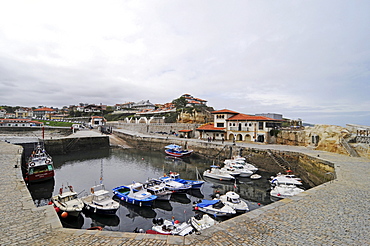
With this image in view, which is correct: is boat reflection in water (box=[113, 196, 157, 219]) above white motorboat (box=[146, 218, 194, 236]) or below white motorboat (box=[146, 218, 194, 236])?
below

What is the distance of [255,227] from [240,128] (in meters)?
31.1

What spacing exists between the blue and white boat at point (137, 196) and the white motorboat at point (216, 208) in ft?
11.7

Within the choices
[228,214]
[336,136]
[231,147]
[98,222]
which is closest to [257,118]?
[231,147]

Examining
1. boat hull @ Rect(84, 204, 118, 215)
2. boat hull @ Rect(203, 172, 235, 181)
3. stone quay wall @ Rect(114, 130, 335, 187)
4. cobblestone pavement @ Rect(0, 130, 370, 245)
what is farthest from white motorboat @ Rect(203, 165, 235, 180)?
boat hull @ Rect(84, 204, 118, 215)

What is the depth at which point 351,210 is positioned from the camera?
8.42 metres

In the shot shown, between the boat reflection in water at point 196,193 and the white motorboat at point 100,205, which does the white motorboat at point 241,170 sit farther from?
the white motorboat at point 100,205

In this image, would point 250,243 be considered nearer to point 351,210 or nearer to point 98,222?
point 351,210

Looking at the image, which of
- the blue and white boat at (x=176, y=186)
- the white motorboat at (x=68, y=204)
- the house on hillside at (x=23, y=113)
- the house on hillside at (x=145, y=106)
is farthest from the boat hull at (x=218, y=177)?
the house on hillside at (x=23, y=113)

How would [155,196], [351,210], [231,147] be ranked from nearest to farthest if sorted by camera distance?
[351,210]
[155,196]
[231,147]

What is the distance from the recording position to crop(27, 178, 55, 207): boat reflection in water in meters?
16.1

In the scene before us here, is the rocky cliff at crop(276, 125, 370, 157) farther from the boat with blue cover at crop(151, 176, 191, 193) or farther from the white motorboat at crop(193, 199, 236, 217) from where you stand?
the boat with blue cover at crop(151, 176, 191, 193)

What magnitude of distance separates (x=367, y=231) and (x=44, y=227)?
A: 11294mm

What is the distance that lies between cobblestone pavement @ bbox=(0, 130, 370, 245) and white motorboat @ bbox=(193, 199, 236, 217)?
180 inches

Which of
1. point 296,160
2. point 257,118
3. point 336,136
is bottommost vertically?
point 296,160
